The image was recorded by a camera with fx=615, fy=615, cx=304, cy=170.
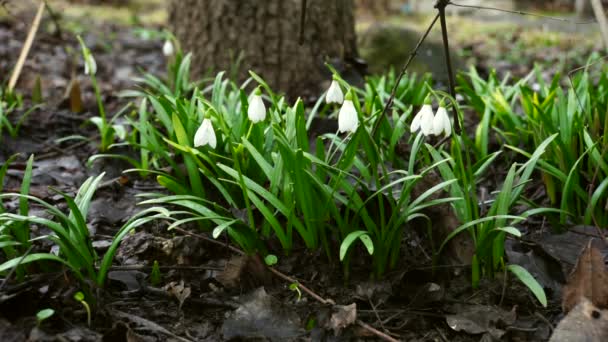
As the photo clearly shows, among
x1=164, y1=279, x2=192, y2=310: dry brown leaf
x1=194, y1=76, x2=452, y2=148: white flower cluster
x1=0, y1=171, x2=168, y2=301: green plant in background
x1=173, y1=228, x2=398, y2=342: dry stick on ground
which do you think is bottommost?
x1=164, y1=279, x2=192, y2=310: dry brown leaf

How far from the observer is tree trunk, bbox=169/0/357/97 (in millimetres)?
4176

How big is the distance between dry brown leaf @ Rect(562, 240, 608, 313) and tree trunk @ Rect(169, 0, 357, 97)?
2.72 meters

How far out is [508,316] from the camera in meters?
1.88

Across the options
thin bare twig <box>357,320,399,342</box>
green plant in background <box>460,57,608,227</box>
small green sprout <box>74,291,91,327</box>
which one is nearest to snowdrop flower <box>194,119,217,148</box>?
small green sprout <box>74,291,91,327</box>

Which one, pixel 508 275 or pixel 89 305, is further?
pixel 508 275

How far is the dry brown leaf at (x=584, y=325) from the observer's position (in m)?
1.70

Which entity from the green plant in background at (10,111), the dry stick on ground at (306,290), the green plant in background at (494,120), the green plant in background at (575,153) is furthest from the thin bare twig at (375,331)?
the green plant in background at (10,111)

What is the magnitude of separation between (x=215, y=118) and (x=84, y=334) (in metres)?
1.06

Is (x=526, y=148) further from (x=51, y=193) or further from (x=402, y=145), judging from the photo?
(x=51, y=193)

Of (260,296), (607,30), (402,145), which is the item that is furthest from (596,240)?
(260,296)

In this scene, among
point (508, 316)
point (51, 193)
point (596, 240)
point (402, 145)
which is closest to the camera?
point (508, 316)

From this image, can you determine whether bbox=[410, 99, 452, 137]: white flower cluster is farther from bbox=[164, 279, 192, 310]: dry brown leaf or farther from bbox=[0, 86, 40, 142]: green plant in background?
bbox=[0, 86, 40, 142]: green plant in background

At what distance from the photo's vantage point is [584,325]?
173cm

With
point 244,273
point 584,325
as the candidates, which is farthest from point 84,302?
point 584,325
